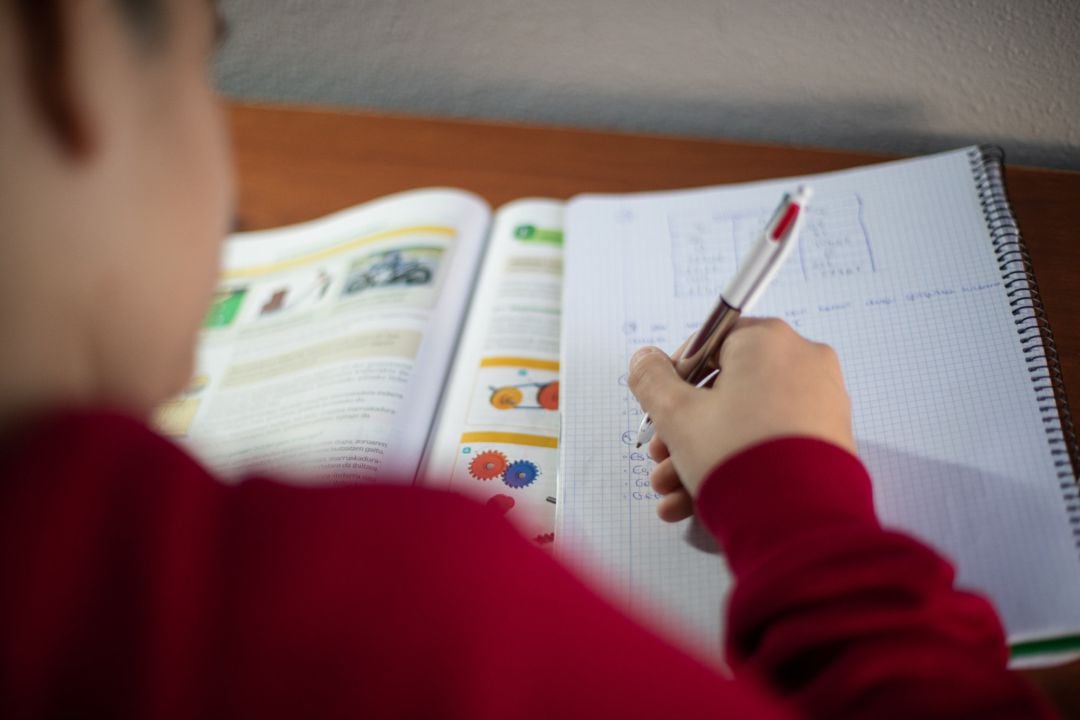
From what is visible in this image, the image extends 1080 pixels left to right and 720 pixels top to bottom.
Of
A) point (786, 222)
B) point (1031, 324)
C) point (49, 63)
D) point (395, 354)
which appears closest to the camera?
point (49, 63)

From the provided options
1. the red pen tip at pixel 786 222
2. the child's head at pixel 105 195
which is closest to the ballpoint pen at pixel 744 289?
the red pen tip at pixel 786 222

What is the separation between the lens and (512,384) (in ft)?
1.87

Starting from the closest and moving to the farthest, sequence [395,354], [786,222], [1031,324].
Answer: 1. [786,222]
2. [1031,324]
3. [395,354]

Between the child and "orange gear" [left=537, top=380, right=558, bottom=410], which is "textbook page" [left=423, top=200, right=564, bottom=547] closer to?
"orange gear" [left=537, top=380, right=558, bottom=410]

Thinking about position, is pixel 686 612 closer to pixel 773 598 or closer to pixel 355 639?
pixel 773 598

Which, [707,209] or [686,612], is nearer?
[686,612]

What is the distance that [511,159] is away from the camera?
0.76m

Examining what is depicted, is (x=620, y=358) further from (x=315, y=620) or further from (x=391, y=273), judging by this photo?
(x=315, y=620)

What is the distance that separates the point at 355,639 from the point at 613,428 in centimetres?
29

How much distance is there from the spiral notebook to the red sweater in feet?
0.40

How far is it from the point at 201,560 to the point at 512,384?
1.12 feet

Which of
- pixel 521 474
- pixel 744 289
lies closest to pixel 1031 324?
pixel 744 289

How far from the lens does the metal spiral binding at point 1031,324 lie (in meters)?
0.43

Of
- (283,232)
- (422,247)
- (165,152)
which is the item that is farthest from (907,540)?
(283,232)
